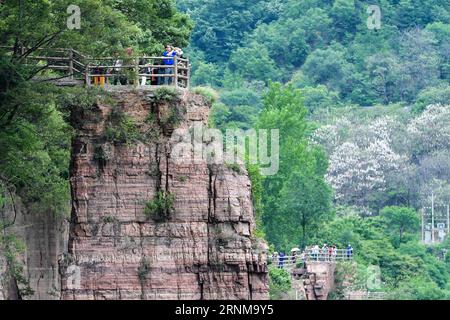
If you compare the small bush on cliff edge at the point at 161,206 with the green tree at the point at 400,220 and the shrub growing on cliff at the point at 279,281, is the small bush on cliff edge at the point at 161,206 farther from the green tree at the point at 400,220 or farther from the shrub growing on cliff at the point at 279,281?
the green tree at the point at 400,220

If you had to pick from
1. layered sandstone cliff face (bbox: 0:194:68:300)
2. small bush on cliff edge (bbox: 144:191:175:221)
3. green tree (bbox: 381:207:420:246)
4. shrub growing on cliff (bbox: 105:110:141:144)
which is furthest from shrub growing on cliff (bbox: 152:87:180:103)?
green tree (bbox: 381:207:420:246)

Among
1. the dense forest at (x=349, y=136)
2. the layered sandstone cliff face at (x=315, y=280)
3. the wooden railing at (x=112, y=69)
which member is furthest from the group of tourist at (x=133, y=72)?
the layered sandstone cliff face at (x=315, y=280)

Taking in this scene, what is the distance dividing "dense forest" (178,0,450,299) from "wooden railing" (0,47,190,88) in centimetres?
2347

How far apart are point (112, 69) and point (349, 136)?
99879mm

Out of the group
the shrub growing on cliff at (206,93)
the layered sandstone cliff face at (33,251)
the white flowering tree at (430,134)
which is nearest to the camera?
the shrub growing on cliff at (206,93)

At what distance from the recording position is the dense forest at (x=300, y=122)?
69.9m

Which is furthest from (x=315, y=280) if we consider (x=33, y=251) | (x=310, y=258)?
(x=33, y=251)

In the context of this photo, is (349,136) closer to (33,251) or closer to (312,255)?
(312,255)

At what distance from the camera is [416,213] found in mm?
151375

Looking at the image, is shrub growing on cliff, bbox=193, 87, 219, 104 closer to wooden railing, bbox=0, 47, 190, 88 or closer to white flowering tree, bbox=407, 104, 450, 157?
wooden railing, bbox=0, 47, 190, 88

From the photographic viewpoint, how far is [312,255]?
10612 cm

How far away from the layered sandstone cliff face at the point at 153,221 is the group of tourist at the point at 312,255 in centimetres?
3145
